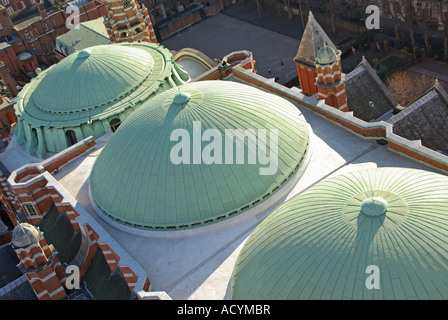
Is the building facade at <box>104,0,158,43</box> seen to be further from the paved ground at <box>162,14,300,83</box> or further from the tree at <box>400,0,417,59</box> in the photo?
the tree at <box>400,0,417,59</box>

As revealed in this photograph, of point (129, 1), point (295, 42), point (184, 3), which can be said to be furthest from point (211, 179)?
point (184, 3)

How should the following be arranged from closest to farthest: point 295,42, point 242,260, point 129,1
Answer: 1. point 242,260
2. point 129,1
3. point 295,42

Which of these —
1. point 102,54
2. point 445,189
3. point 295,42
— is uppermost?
point 102,54

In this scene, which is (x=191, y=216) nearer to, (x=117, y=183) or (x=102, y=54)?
(x=117, y=183)

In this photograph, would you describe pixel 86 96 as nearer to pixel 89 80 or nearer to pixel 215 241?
pixel 89 80
